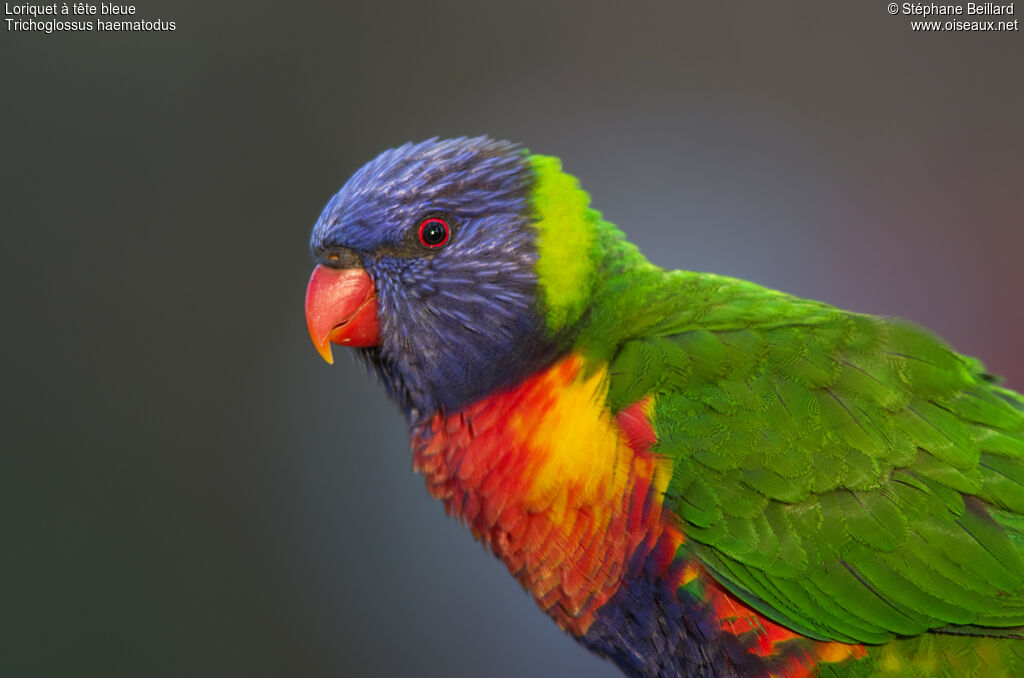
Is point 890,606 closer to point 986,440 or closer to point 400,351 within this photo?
point 986,440

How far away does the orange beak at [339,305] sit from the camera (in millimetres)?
1302

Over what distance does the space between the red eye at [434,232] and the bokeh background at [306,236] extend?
5.90ft

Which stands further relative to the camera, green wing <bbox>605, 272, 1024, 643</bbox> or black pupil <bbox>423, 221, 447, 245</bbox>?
black pupil <bbox>423, 221, 447, 245</bbox>

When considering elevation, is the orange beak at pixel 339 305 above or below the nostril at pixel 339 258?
below

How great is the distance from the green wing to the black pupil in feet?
Result: 1.19

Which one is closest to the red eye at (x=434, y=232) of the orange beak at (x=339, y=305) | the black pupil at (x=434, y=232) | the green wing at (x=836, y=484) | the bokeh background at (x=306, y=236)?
the black pupil at (x=434, y=232)

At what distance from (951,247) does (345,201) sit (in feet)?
8.53

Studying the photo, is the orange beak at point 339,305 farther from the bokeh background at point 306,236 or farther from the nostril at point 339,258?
the bokeh background at point 306,236

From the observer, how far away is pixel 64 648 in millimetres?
2676

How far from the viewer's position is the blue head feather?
127 centimetres

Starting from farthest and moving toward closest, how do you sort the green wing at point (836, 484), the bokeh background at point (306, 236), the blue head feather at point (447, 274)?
the bokeh background at point (306, 236), the blue head feather at point (447, 274), the green wing at point (836, 484)

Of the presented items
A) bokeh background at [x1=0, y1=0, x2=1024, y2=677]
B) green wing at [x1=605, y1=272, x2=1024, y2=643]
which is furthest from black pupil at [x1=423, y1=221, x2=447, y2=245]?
bokeh background at [x1=0, y1=0, x2=1024, y2=677]

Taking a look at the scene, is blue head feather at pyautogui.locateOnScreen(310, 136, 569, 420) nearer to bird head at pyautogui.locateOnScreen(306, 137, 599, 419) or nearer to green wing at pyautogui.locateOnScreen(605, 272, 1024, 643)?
bird head at pyautogui.locateOnScreen(306, 137, 599, 419)

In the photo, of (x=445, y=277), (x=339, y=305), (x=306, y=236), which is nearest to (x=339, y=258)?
(x=339, y=305)
